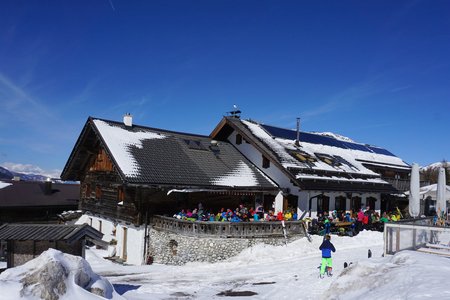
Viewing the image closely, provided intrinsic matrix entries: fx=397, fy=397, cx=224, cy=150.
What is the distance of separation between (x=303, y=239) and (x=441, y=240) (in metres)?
8.14

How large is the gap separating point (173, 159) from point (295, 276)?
12.3m

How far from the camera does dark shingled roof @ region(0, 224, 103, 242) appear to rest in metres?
12.1

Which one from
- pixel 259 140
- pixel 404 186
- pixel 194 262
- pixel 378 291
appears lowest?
pixel 194 262

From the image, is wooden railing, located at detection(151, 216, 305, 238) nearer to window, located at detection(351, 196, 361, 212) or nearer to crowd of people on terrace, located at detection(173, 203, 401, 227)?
crowd of people on terrace, located at detection(173, 203, 401, 227)

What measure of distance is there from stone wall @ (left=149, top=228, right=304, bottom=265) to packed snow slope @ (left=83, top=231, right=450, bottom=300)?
0.38 m

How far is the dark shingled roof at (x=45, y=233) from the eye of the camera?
39.8 feet

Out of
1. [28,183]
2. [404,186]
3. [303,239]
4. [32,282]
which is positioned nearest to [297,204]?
[303,239]

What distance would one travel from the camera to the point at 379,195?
3045 cm

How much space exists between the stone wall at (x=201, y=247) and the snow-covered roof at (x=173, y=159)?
135 inches

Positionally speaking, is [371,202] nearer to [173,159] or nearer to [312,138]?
[312,138]

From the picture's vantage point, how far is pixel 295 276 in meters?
14.4

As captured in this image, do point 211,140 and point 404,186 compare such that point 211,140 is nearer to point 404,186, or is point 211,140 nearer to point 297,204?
point 297,204

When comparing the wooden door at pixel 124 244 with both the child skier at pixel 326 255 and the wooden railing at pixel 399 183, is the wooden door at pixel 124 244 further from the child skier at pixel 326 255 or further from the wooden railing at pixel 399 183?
the wooden railing at pixel 399 183

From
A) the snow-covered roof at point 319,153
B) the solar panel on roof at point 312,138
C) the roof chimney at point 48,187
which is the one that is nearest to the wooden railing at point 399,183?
the snow-covered roof at point 319,153
